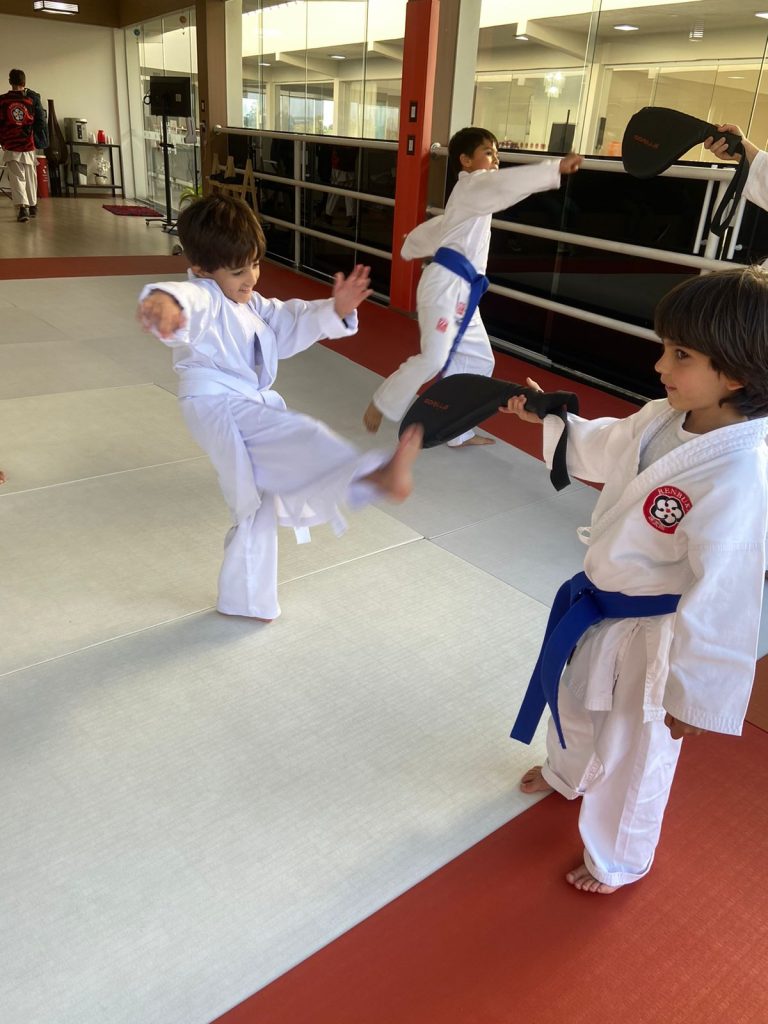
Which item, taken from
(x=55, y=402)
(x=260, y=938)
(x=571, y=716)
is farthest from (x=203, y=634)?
(x=55, y=402)

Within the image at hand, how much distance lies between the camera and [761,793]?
5.70 ft

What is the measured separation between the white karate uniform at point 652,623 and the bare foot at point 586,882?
0.02 metres

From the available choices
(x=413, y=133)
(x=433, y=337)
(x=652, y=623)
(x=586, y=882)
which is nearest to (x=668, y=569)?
(x=652, y=623)

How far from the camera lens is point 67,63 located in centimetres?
1263

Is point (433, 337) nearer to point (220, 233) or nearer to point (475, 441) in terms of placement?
point (475, 441)

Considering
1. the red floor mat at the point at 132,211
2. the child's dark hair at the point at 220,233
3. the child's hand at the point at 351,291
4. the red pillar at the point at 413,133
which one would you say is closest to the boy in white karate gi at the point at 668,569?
the child's hand at the point at 351,291

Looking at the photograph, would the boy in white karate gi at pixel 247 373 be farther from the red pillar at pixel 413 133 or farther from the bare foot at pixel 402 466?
the red pillar at pixel 413 133

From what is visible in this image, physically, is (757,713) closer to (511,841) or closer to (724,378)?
(511,841)

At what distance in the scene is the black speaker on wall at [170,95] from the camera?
8930mm

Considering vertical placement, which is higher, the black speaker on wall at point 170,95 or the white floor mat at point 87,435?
the black speaker on wall at point 170,95

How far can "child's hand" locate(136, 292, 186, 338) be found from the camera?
1.69m

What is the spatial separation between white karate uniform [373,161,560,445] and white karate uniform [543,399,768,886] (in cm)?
199

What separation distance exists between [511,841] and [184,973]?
684 mm

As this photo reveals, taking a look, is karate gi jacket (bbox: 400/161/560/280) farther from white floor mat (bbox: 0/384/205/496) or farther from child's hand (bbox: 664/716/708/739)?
child's hand (bbox: 664/716/708/739)
